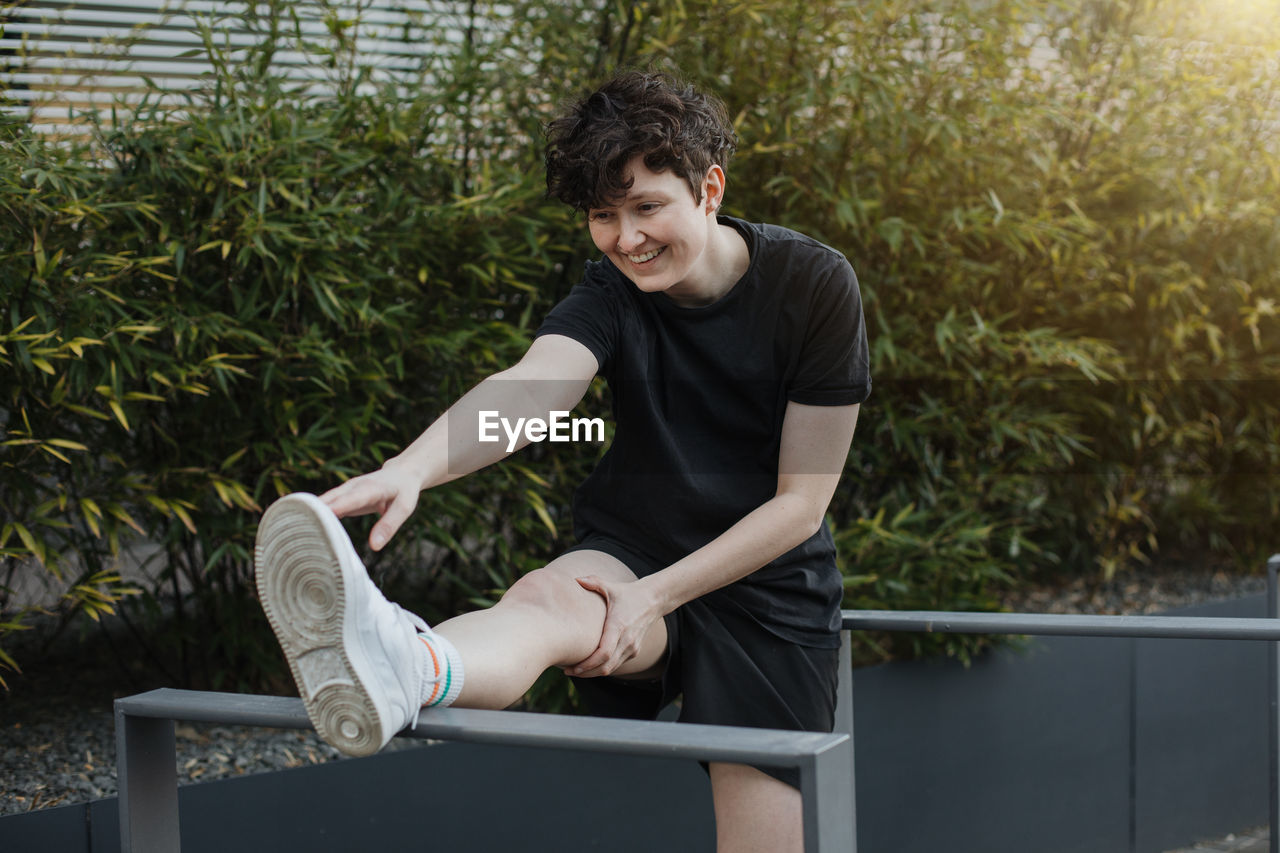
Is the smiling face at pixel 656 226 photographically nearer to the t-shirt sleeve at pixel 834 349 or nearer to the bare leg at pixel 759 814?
the t-shirt sleeve at pixel 834 349

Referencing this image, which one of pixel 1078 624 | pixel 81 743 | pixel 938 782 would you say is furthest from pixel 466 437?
pixel 938 782

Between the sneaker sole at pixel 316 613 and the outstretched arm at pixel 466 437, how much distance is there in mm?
55

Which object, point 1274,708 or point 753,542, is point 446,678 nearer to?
point 753,542

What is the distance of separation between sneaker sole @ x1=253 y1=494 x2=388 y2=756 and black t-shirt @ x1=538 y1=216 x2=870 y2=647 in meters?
0.63

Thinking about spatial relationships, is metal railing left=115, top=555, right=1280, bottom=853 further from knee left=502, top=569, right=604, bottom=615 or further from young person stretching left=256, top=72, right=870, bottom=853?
knee left=502, top=569, right=604, bottom=615

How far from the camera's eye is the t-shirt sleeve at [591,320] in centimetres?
159

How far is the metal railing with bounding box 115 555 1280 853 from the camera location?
3.11ft

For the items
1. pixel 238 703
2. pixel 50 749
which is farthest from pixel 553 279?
pixel 238 703

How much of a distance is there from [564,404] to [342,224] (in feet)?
3.54

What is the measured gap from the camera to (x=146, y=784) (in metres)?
1.24

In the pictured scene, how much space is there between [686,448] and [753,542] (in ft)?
0.78

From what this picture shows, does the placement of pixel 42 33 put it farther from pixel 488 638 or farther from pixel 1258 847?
pixel 1258 847

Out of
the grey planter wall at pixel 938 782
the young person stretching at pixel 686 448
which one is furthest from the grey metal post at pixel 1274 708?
the young person stretching at pixel 686 448

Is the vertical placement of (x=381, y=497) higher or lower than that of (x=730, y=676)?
higher
